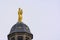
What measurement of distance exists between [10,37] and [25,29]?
3.89m

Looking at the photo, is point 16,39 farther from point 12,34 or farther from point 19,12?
point 19,12

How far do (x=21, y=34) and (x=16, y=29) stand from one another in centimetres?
195

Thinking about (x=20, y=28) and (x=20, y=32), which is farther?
(x=20, y=28)

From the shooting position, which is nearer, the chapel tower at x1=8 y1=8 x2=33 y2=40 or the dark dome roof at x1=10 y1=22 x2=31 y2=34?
the chapel tower at x1=8 y1=8 x2=33 y2=40

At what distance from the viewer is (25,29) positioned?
3499 inches

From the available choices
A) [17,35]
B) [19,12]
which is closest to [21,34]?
[17,35]

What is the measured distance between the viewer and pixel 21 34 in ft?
287

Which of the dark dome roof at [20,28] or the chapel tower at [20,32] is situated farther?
the dark dome roof at [20,28]

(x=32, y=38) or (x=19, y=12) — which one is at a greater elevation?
(x=19, y=12)

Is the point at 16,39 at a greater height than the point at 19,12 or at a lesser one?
lesser

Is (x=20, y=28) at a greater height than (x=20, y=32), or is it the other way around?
(x=20, y=28)

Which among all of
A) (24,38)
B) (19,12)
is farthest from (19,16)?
(24,38)

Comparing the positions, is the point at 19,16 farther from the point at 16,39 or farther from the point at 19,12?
the point at 16,39

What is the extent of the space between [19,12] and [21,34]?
21.3ft
